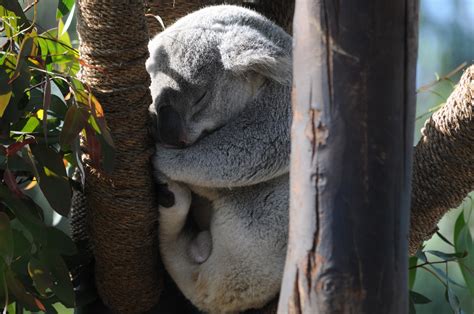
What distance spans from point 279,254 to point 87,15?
0.93 metres

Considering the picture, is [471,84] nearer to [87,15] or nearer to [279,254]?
[279,254]

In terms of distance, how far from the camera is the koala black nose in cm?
259

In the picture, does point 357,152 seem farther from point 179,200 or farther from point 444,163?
point 444,163

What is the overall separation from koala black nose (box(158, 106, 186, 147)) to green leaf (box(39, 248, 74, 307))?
47 centimetres

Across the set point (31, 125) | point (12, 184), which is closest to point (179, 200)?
point (31, 125)

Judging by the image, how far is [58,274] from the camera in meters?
2.44

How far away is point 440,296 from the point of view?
4859mm

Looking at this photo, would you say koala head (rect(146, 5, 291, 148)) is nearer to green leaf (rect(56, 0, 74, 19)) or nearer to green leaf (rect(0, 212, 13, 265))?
green leaf (rect(56, 0, 74, 19))

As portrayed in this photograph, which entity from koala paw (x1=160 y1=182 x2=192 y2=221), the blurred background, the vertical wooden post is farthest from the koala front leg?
the blurred background

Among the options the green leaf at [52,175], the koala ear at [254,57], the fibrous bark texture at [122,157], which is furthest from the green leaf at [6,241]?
the koala ear at [254,57]

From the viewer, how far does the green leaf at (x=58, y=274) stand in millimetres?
2428

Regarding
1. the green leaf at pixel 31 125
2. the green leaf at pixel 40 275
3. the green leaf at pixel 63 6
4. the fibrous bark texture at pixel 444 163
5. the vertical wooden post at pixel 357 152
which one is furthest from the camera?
the green leaf at pixel 63 6

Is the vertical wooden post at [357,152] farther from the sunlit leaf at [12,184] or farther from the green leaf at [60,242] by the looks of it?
the green leaf at [60,242]

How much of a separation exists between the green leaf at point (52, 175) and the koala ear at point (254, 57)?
27.4 inches
